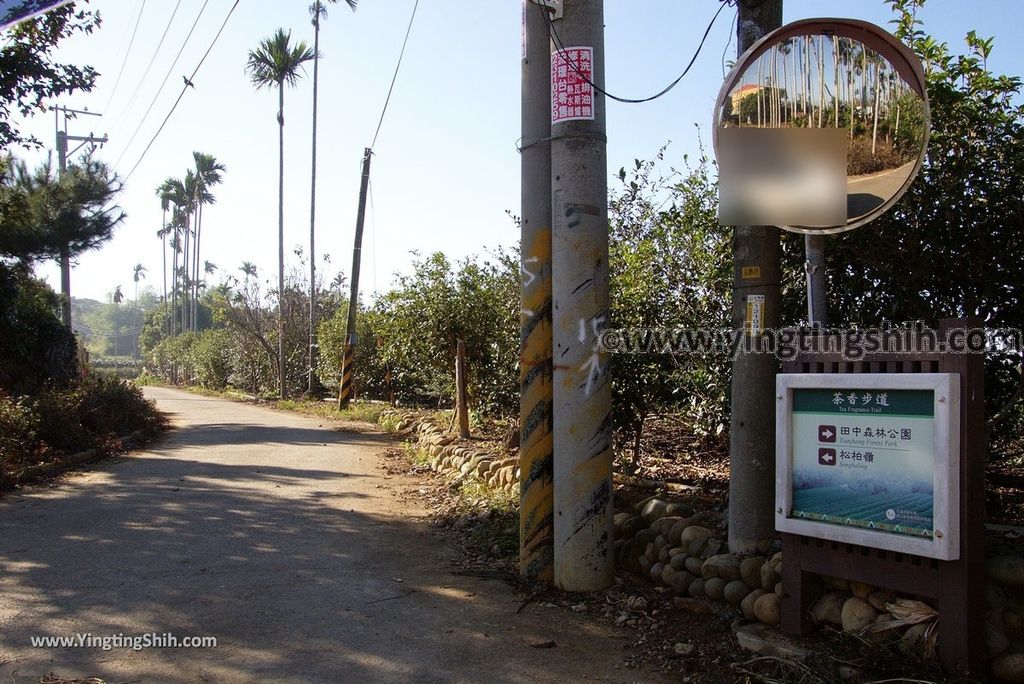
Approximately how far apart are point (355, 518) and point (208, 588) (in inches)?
96.7

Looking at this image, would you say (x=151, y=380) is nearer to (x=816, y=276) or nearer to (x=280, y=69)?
(x=280, y=69)

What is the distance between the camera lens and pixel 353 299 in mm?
21750

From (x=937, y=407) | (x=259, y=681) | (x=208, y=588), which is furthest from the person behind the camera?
(x=208, y=588)

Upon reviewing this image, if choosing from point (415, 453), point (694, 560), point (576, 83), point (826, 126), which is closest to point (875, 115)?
point (826, 126)

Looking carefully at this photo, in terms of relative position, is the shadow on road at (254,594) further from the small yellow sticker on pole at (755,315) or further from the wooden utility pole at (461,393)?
the wooden utility pole at (461,393)

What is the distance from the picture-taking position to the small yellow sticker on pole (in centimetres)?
483

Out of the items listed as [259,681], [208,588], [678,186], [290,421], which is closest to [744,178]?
[678,186]

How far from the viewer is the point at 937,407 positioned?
3621mm

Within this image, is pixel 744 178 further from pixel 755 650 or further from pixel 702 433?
pixel 702 433

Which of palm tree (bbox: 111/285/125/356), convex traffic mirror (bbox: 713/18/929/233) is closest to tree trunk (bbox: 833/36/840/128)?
convex traffic mirror (bbox: 713/18/929/233)

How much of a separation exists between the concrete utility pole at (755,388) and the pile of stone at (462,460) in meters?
3.28

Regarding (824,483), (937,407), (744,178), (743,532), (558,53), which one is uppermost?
(558,53)

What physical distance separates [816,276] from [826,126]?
77cm

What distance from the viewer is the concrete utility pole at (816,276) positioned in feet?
13.8
